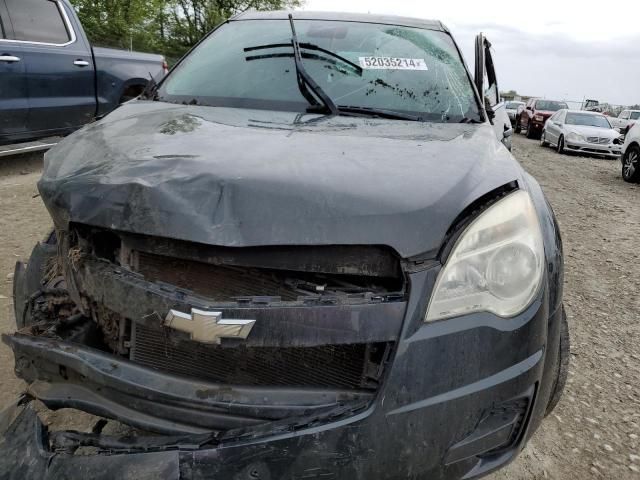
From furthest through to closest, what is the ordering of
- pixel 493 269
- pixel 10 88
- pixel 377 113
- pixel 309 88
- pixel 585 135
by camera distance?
1. pixel 585 135
2. pixel 10 88
3. pixel 309 88
4. pixel 377 113
5. pixel 493 269

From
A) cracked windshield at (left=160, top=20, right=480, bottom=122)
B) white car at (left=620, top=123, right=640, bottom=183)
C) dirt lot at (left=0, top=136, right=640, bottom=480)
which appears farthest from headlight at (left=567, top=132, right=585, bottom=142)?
cracked windshield at (left=160, top=20, right=480, bottom=122)

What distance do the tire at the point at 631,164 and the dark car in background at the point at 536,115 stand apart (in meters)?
9.72

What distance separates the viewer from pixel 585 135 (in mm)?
14961

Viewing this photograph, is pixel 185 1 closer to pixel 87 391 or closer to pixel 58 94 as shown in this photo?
pixel 58 94

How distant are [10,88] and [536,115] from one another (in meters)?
19.0

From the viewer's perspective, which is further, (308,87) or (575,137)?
(575,137)

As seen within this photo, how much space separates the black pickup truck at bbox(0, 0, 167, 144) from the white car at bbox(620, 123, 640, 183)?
876 cm

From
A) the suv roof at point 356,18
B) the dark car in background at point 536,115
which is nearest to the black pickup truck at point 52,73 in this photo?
the suv roof at point 356,18

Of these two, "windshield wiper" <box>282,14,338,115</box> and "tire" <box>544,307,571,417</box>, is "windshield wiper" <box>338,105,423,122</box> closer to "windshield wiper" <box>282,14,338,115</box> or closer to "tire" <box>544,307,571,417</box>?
"windshield wiper" <box>282,14,338,115</box>

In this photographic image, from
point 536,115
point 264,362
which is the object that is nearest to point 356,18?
point 264,362

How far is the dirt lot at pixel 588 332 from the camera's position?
228 cm

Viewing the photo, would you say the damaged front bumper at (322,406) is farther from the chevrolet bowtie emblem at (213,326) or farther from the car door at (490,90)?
the car door at (490,90)

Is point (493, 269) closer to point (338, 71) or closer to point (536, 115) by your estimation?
point (338, 71)

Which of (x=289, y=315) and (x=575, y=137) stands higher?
(x=289, y=315)
